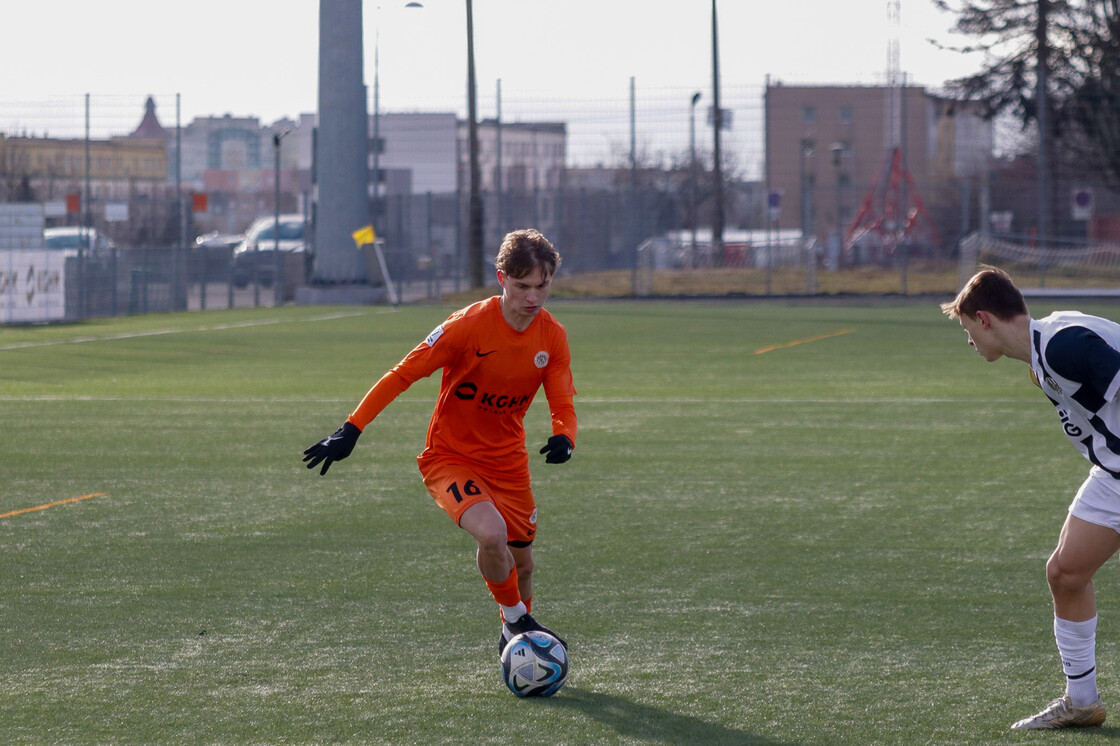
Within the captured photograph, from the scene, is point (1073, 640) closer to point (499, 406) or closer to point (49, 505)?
point (499, 406)

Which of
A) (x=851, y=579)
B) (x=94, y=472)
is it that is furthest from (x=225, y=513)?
(x=851, y=579)

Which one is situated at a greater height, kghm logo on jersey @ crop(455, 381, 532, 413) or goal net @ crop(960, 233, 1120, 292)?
goal net @ crop(960, 233, 1120, 292)

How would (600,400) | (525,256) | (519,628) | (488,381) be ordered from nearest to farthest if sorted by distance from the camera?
(525,256), (519,628), (488,381), (600,400)

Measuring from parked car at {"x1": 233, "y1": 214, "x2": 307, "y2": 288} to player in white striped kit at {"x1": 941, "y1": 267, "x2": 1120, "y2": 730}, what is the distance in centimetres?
2887

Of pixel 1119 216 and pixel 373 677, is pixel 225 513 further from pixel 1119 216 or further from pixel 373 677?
pixel 1119 216

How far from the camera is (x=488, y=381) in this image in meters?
5.31

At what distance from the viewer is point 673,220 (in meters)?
38.9

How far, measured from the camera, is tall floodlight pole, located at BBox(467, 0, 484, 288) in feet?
116

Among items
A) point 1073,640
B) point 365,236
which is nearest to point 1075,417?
point 1073,640

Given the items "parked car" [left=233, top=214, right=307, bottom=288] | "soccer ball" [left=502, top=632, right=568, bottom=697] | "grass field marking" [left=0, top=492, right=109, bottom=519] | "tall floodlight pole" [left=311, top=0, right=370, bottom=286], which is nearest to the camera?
"soccer ball" [left=502, top=632, right=568, bottom=697]

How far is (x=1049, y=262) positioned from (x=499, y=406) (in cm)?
2857

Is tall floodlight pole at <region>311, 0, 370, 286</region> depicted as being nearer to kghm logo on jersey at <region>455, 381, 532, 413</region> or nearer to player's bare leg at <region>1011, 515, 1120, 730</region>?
kghm logo on jersey at <region>455, 381, 532, 413</region>

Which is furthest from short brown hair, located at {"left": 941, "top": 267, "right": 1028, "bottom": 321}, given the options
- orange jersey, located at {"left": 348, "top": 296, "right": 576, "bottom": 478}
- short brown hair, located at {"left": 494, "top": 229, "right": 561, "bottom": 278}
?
orange jersey, located at {"left": 348, "top": 296, "right": 576, "bottom": 478}

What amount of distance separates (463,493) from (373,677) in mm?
727
